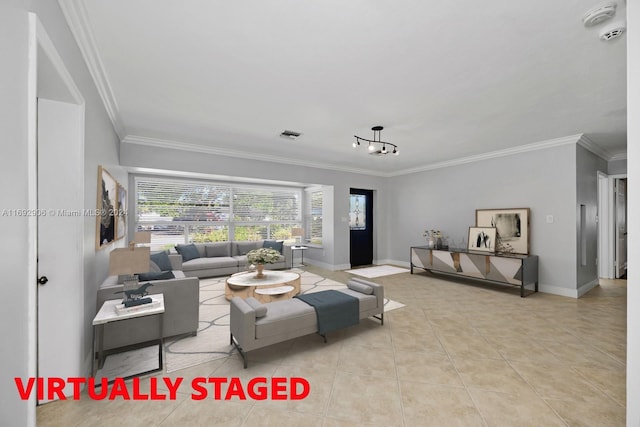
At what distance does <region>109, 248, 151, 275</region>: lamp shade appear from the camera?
2.39 metres

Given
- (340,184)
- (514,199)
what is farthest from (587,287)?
(340,184)

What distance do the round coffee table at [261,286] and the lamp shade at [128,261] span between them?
5.58 ft

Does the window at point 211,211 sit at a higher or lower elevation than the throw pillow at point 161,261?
higher

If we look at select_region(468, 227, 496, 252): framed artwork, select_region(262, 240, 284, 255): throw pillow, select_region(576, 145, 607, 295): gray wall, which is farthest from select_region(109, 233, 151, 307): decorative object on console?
select_region(576, 145, 607, 295): gray wall

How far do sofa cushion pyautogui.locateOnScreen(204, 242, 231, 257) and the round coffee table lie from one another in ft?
6.35

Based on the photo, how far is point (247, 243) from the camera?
270 inches

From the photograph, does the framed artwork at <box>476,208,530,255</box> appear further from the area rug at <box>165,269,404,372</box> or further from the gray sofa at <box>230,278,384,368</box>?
the gray sofa at <box>230,278,384,368</box>

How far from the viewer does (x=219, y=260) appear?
6016 mm

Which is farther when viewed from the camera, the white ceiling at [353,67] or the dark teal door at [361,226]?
the dark teal door at [361,226]

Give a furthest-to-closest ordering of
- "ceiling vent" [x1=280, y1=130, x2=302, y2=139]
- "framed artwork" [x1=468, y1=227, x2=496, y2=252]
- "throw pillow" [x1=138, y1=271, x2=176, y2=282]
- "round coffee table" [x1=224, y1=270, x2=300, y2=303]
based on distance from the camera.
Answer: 1. "framed artwork" [x1=468, y1=227, x2=496, y2=252]
2. "ceiling vent" [x1=280, y1=130, x2=302, y2=139]
3. "round coffee table" [x1=224, y1=270, x2=300, y2=303]
4. "throw pillow" [x1=138, y1=271, x2=176, y2=282]

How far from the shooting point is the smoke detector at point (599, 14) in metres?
1.77

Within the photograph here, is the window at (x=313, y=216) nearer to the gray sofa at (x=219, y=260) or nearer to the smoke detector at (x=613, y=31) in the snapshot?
the gray sofa at (x=219, y=260)

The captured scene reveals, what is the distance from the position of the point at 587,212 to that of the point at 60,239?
23.9ft
